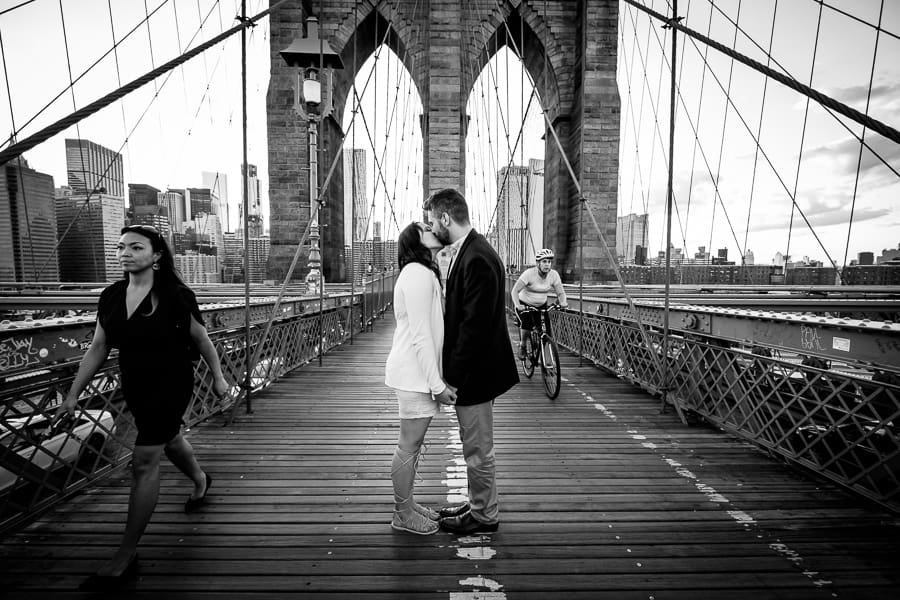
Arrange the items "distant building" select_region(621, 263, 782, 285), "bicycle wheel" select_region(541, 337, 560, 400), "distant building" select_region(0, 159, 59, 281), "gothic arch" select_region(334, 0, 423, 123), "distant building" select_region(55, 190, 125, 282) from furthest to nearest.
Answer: "gothic arch" select_region(334, 0, 423, 123)
"distant building" select_region(621, 263, 782, 285)
"distant building" select_region(55, 190, 125, 282)
"distant building" select_region(0, 159, 59, 281)
"bicycle wheel" select_region(541, 337, 560, 400)

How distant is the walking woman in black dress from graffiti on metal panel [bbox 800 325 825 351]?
4179mm

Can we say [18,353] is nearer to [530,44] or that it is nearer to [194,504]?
[194,504]

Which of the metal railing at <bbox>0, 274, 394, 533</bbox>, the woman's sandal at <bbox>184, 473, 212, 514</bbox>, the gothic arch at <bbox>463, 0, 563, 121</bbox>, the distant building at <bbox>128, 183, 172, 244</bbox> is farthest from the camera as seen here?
the gothic arch at <bbox>463, 0, 563, 121</bbox>

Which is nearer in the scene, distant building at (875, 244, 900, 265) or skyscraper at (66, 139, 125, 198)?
skyscraper at (66, 139, 125, 198)

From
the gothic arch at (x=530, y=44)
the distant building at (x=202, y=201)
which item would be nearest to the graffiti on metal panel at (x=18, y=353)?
the distant building at (x=202, y=201)

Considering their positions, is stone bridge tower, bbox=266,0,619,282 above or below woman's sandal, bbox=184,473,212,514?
above

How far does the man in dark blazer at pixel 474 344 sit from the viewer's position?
2252 mm

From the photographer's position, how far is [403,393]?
2.30m

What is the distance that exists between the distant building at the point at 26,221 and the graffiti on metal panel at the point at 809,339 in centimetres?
986

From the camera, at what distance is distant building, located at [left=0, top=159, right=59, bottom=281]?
6750 millimetres

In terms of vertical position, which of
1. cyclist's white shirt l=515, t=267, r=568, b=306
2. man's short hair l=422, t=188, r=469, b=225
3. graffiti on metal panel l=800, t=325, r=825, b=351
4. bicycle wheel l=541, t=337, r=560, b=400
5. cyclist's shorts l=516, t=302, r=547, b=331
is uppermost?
man's short hair l=422, t=188, r=469, b=225

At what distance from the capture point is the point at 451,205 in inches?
95.4

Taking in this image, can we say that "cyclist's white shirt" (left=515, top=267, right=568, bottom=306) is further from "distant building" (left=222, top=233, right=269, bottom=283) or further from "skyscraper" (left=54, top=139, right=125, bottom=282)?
"distant building" (left=222, top=233, right=269, bottom=283)

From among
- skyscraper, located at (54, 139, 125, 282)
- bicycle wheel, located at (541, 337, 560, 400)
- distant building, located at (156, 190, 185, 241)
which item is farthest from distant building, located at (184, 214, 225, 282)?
bicycle wheel, located at (541, 337, 560, 400)
